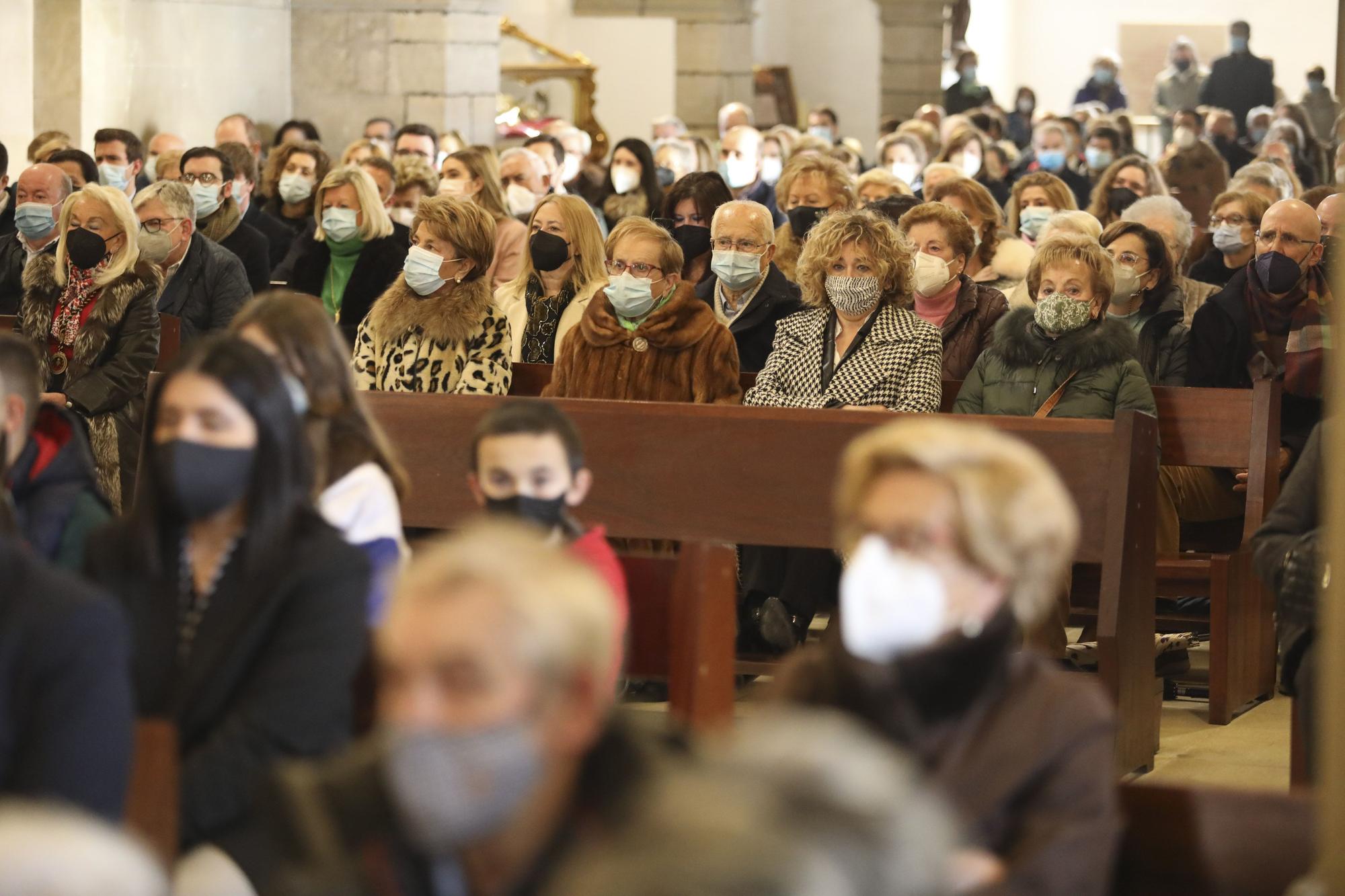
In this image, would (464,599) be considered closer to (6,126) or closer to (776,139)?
(6,126)

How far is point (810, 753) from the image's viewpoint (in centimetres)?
148

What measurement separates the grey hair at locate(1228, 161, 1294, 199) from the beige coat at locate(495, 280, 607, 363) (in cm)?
402

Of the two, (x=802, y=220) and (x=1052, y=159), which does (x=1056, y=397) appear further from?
(x=1052, y=159)

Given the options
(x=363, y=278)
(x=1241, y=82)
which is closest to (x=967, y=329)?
(x=363, y=278)

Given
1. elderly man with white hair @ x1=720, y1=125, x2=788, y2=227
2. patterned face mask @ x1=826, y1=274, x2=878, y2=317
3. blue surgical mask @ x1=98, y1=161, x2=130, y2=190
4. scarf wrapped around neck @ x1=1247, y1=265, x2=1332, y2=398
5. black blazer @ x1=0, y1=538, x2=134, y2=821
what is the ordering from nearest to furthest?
black blazer @ x1=0, y1=538, x2=134, y2=821, patterned face mask @ x1=826, y1=274, x2=878, y2=317, scarf wrapped around neck @ x1=1247, y1=265, x2=1332, y2=398, blue surgical mask @ x1=98, y1=161, x2=130, y2=190, elderly man with white hair @ x1=720, y1=125, x2=788, y2=227

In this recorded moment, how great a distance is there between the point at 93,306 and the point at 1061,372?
3253 mm

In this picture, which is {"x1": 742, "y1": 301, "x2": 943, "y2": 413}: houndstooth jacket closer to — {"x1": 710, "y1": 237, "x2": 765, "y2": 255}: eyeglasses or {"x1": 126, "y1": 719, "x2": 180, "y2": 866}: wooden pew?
{"x1": 710, "y1": 237, "x2": 765, "y2": 255}: eyeglasses

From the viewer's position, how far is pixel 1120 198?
1006 cm

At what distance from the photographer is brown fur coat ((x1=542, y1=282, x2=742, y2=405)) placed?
6.24m

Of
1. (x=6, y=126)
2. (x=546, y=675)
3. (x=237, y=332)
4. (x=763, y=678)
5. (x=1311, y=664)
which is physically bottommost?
(x=763, y=678)

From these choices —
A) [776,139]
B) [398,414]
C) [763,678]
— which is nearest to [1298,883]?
[398,414]

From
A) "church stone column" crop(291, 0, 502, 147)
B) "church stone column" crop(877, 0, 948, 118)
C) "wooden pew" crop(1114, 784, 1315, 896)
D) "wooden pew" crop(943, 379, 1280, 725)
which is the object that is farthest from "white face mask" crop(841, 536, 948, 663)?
"church stone column" crop(877, 0, 948, 118)

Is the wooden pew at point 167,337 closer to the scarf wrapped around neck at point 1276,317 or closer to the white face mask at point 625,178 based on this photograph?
the scarf wrapped around neck at point 1276,317

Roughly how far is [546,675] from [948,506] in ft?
1.97
